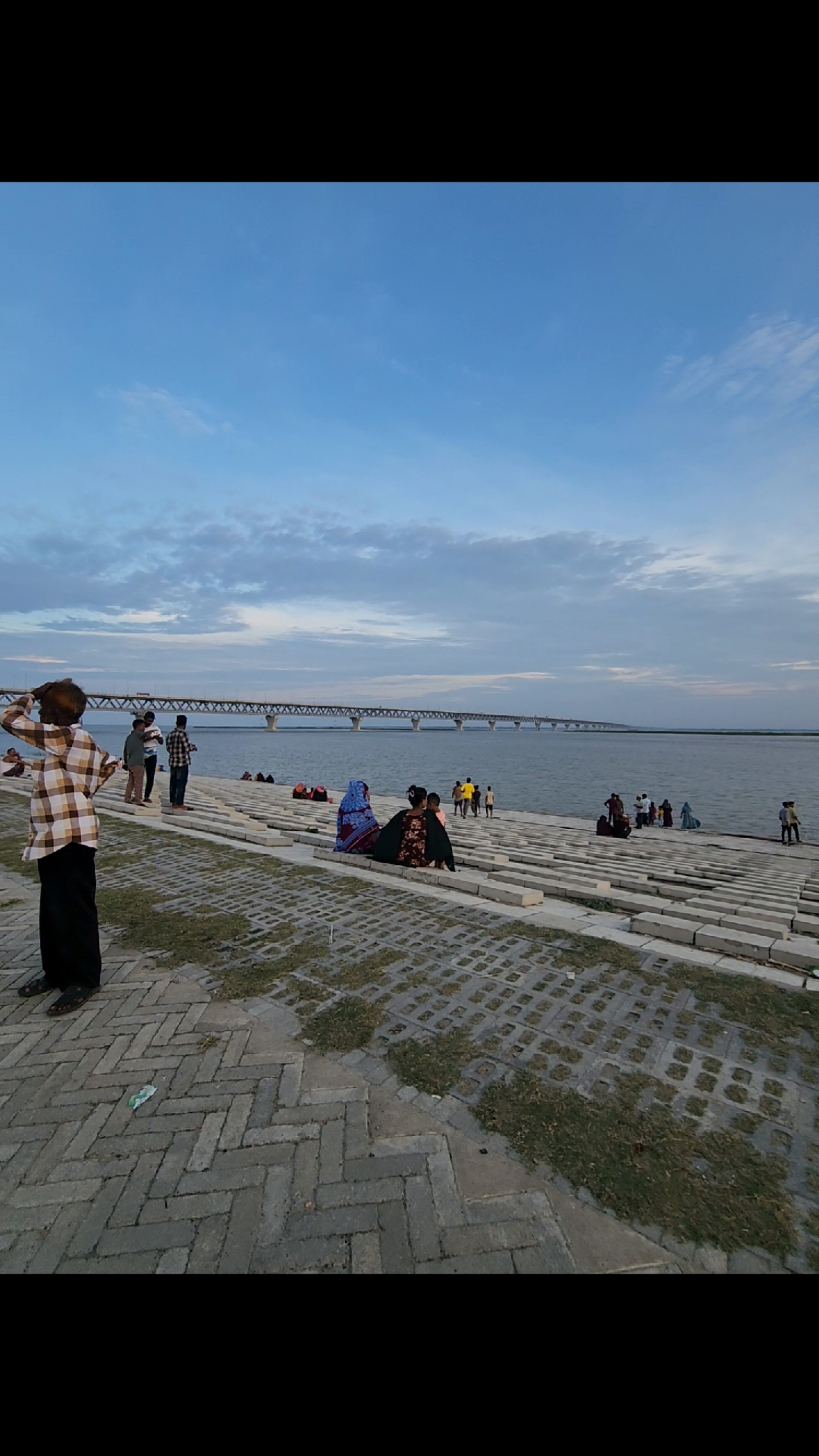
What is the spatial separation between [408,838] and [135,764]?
29.6 ft

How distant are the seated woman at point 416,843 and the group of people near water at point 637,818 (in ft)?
44.7

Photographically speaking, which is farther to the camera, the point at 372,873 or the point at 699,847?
the point at 699,847

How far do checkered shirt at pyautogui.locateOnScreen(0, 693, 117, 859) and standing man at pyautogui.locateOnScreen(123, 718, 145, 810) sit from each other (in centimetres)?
1019

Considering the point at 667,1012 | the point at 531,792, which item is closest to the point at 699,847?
the point at 667,1012

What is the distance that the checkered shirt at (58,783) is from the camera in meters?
4.27

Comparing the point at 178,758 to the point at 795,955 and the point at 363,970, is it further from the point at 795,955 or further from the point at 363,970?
the point at 795,955

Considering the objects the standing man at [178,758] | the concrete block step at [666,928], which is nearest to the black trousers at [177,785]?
the standing man at [178,758]

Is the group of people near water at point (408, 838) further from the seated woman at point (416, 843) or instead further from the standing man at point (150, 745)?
the standing man at point (150, 745)

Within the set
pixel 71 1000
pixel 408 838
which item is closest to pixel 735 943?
pixel 408 838

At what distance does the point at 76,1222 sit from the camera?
246cm

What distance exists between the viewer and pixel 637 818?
2688 cm

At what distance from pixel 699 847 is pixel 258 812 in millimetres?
14977

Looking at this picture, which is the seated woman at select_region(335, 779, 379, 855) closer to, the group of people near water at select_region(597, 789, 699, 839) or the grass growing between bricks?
the grass growing between bricks
